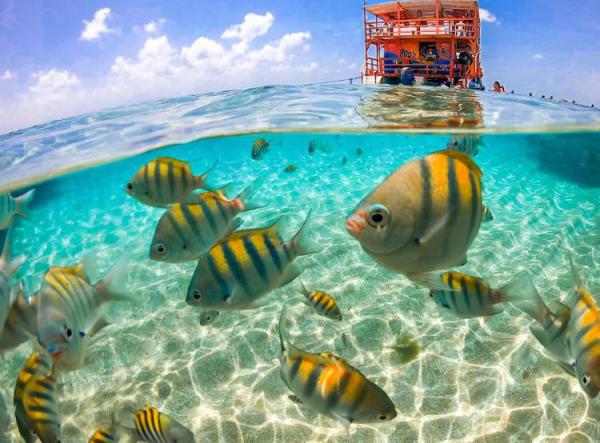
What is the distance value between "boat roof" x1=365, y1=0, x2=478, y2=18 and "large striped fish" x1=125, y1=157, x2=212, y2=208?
3035 centimetres

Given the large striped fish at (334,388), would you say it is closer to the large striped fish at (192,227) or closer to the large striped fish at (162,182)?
the large striped fish at (192,227)

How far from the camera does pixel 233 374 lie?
526cm

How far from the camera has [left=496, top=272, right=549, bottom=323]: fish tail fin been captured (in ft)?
7.90

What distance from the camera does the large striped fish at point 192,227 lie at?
2.71 meters

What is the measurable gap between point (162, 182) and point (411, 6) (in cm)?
3195

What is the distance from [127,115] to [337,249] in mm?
6751

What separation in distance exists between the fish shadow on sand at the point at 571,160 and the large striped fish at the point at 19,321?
20.3m

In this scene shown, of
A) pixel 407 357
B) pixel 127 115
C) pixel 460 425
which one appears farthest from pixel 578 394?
pixel 127 115

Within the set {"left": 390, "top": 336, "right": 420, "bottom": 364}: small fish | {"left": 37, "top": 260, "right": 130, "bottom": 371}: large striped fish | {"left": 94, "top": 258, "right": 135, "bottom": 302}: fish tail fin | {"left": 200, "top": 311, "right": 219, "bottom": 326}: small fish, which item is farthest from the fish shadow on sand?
{"left": 37, "top": 260, "right": 130, "bottom": 371}: large striped fish

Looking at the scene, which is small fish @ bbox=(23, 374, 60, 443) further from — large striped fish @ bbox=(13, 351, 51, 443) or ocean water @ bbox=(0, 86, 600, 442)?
ocean water @ bbox=(0, 86, 600, 442)

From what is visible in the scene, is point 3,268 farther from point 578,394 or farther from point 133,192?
point 578,394

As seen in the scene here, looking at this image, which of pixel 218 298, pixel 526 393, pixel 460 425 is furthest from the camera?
pixel 526 393

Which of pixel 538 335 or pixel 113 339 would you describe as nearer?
pixel 538 335

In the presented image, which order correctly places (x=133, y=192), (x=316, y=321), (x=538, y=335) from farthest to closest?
1. (x=316, y=321)
2. (x=133, y=192)
3. (x=538, y=335)
